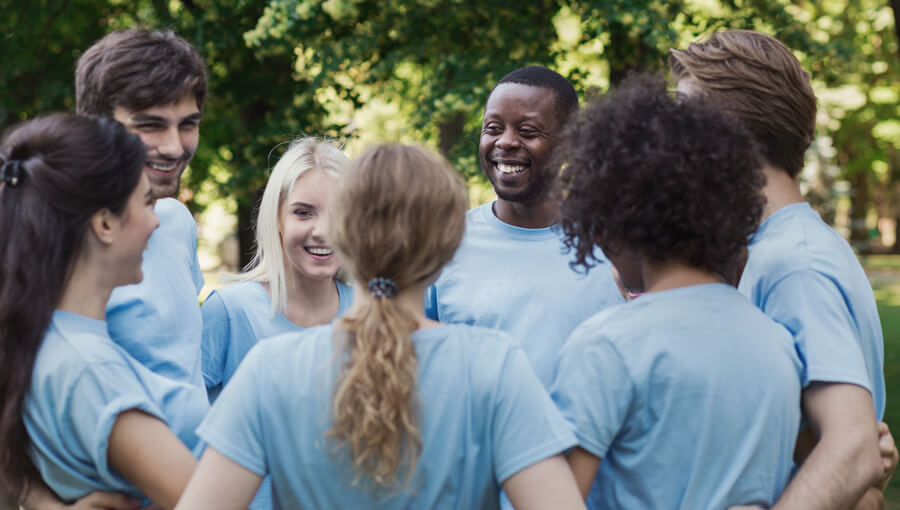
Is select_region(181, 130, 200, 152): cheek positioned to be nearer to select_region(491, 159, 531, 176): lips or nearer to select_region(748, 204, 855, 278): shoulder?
select_region(491, 159, 531, 176): lips

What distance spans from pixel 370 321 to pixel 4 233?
93 cm

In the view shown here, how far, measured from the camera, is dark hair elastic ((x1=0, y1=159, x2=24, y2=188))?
6.78 ft

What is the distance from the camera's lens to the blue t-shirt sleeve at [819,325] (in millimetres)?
2186

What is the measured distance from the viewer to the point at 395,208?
Answer: 1886 mm

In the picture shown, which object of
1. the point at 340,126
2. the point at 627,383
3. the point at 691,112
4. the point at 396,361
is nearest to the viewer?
the point at 396,361

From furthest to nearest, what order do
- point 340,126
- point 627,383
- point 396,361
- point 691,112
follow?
point 340,126 < point 691,112 < point 627,383 < point 396,361

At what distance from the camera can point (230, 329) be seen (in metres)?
3.33

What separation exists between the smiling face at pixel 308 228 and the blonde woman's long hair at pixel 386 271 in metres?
1.49

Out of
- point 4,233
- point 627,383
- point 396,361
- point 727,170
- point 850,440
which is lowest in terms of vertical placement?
point 850,440

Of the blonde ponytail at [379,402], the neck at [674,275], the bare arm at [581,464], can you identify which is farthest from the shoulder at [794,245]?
the blonde ponytail at [379,402]

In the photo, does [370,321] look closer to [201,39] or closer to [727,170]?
[727,170]

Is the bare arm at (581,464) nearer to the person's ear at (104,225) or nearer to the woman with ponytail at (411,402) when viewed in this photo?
the woman with ponytail at (411,402)

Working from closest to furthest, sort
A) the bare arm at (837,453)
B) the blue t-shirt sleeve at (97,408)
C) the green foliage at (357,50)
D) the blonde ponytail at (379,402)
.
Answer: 1. the blonde ponytail at (379,402)
2. the blue t-shirt sleeve at (97,408)
3. the bare arm at (837,453)
4. the green foliage at (357,50)

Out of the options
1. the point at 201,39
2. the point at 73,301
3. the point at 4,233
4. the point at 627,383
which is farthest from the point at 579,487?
the point at 201,39
